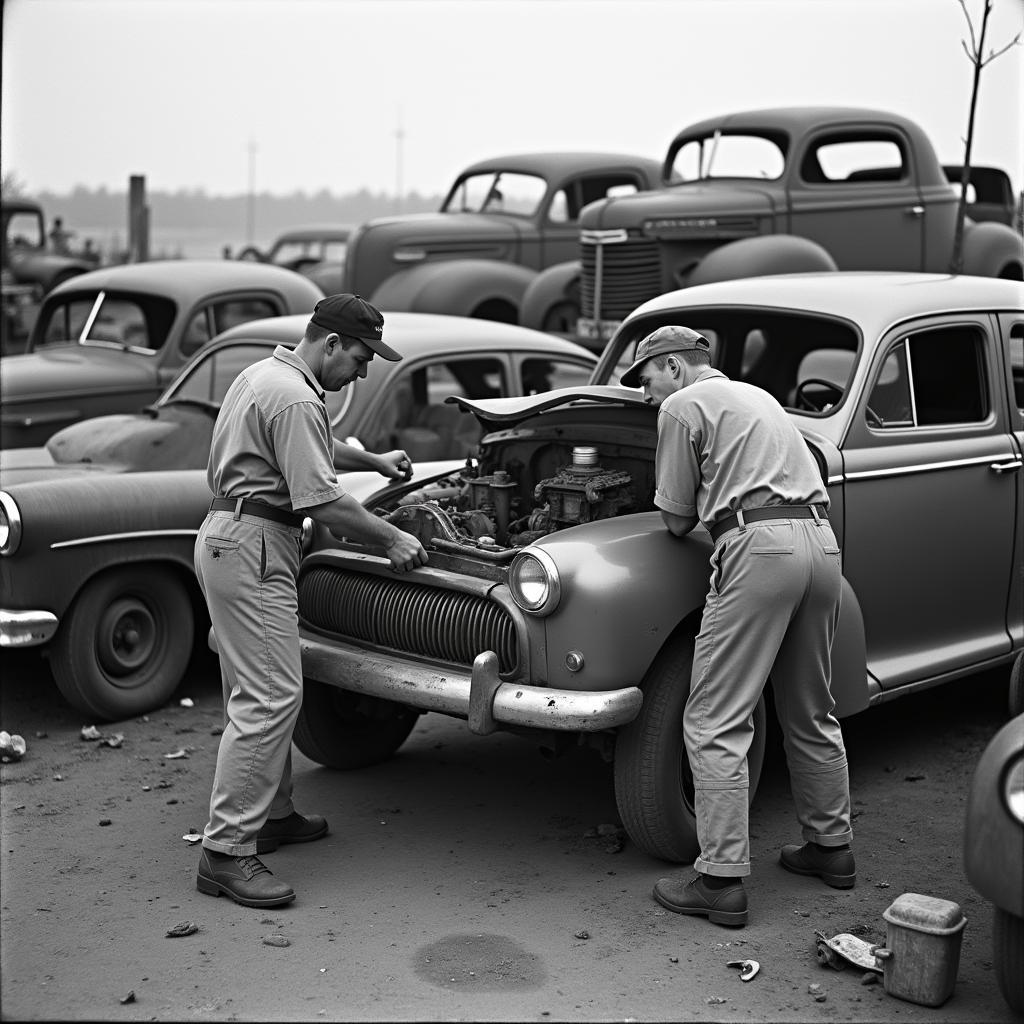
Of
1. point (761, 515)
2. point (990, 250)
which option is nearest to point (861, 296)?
point (761, 515)

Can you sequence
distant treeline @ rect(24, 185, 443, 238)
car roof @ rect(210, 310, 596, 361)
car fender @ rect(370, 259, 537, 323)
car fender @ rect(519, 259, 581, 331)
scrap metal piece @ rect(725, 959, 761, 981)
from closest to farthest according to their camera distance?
scrap metal piece @ rect(725, 959, 761, 981)
car roof @ rect(210, 310, 596, 361)
car fender @ rect(370, 259, 537, 323)
car fender @ rect(519, 259, 581, 331)
distant treeline @ rect(24, 185, 443, 238)

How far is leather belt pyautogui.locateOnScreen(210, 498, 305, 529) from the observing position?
441 cm

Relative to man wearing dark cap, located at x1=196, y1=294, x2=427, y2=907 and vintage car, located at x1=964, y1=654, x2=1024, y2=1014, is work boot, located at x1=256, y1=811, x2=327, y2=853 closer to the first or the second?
man wearing dark cap, located at x1=196, y1=294, x2=427, y2=907

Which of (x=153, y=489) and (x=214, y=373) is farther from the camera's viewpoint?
(x=214, y=373)

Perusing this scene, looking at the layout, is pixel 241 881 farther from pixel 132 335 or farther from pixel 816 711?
pixel 132 335

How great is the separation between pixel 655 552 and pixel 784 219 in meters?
7.61

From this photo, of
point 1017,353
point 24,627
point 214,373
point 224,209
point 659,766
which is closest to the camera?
point 659,766

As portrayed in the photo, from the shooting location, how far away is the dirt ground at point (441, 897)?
372cm

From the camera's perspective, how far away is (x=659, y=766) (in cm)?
445

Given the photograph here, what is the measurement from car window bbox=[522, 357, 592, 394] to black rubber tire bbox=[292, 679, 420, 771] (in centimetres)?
233

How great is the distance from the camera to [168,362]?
31.1 feet

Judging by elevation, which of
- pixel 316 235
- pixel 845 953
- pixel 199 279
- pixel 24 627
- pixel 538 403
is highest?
pixel 316 235

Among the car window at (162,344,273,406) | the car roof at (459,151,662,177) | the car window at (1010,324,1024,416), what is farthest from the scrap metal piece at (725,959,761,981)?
the car roof at (459,151,662,177)

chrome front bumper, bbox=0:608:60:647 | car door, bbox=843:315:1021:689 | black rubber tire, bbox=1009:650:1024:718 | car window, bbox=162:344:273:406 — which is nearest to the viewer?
black rubber tire, bbox=1009:650:1024:718
